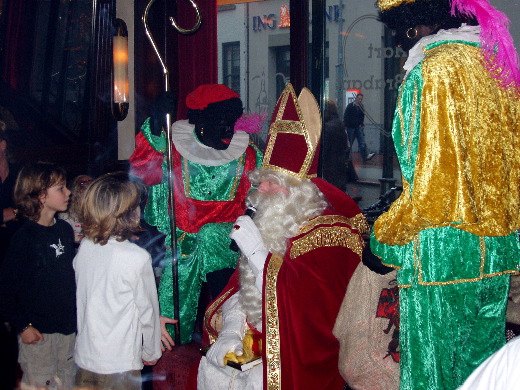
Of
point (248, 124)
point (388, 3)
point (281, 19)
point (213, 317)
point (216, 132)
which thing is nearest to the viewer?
point (388, 3)

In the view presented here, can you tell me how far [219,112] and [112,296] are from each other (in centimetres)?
158

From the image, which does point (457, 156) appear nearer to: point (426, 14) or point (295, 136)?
point (426, 14)

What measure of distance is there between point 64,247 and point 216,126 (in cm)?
125

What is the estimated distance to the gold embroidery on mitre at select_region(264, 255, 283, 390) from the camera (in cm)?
254

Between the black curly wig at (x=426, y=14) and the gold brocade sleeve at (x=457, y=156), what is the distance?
140 millimetres

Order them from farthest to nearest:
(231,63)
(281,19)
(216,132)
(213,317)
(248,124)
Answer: (231,63) < (281,19) < (248,124) < (216,132) < (213,317)

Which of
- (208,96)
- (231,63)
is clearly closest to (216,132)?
(208,96)

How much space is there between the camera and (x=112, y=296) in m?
2.40

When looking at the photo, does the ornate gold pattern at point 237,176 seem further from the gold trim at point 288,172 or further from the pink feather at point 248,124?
the gold trim at point 288,172

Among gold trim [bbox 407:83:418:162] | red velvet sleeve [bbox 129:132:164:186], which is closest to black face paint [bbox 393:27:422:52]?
gold trim [bbox 407:83:418:162]

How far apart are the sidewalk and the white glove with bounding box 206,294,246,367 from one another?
89.2 inches

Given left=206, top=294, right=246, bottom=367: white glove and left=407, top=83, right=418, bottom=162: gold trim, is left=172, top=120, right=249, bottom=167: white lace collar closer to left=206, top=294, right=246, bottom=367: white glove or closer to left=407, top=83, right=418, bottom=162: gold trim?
left=206, top=294, right=246, bottom=367: white glove

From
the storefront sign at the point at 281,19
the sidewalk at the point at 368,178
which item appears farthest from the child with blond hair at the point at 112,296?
the storefront sign at the point at 281,19

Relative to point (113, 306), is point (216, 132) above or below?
above
